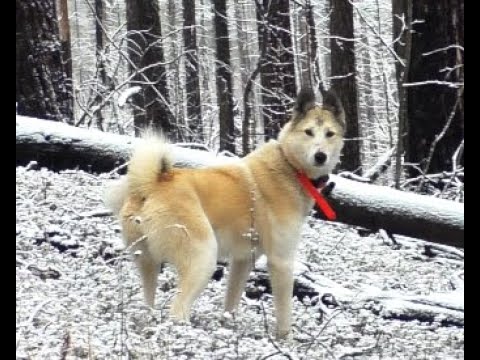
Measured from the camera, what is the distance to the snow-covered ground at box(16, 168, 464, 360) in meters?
5.14

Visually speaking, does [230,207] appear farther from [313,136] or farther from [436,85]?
[436,85]

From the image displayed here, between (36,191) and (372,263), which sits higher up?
(36,191)

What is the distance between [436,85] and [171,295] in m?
5.89

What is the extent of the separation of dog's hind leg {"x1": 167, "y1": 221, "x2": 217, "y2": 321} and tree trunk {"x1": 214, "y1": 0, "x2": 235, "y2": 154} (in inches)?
396

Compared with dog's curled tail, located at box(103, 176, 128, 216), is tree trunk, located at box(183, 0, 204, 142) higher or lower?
higher

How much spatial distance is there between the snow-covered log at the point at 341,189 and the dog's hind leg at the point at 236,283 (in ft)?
6.43

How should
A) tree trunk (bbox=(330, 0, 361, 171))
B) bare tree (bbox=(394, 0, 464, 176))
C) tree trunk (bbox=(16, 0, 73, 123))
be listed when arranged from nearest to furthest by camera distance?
tree trunk (bbox=(16, 0, 73, 123)) < bare tree (bbox=(394, 0, 464, 176)) < tree trunk (bbox=(330, 0, 361, 171))

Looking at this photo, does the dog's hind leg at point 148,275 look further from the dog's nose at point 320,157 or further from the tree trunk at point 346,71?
the tree trunk at point 346,71

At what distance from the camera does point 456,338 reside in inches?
252

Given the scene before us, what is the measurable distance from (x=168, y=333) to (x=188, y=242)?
0.88m

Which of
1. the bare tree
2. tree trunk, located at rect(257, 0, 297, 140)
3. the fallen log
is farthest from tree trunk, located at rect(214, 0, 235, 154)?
the fallen log

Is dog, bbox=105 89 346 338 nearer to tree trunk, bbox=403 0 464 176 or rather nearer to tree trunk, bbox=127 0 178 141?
tree trunk, bbox=403 0 464 176
